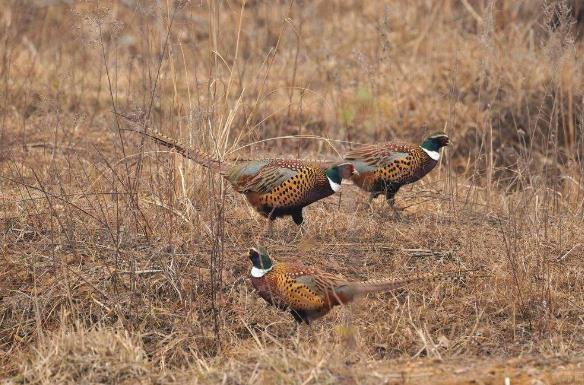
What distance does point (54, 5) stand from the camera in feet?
34.9

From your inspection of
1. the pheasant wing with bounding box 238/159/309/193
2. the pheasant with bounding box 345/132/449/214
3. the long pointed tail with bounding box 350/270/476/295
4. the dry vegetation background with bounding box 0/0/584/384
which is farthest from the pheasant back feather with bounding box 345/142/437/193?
the long pointed tail with bounding box 350/270/476/295

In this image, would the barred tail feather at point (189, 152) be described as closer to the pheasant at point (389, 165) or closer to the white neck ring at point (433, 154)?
the pheasant at point (389, 165)

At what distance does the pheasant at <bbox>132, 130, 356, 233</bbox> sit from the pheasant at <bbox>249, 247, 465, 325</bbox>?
81 cm

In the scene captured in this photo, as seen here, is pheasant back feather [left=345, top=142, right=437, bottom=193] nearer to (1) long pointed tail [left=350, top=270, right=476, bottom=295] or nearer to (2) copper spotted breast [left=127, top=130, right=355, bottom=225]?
(2) copper spotted breast [left=127, top=130, right=355, bottom=225]

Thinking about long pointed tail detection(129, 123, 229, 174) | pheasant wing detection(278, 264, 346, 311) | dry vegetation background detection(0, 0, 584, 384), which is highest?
long pointed tail detection(129, 123, 229, 174)

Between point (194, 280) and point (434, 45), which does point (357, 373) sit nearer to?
point (194, 280)

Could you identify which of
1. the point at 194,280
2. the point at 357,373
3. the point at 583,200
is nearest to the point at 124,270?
the point at 194,280

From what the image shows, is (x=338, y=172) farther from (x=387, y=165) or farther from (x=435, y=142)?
(x=435, y=142)

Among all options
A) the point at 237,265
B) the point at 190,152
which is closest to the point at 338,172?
the point at 237,265

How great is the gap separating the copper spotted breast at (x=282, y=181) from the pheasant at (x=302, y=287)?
2.66 feet

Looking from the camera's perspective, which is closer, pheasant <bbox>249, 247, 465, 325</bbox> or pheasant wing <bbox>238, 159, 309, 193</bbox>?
pheasant <bbox>249, 247, 465, 325</bbox>

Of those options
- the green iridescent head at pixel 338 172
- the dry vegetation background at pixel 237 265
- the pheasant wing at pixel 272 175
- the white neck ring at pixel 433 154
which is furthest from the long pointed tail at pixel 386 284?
the white neck ring at pixel 433 154

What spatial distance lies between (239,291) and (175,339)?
0.58 meters

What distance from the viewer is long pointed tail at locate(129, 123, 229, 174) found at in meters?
5.95
